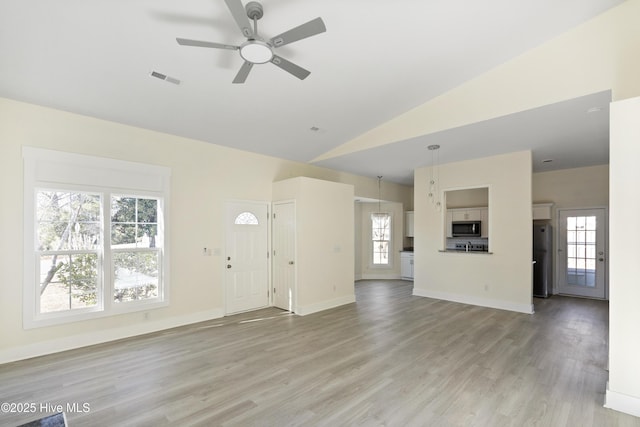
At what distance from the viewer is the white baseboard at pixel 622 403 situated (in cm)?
252

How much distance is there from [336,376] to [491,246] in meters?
4.43

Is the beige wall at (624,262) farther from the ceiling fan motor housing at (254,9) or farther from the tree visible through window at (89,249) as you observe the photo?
the tree visible through window at (89,249)

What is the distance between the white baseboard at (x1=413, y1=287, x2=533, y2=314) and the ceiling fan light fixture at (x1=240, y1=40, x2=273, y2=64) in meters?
5.92

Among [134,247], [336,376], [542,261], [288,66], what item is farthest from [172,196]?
[542,261]

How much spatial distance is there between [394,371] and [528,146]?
4.55 meters

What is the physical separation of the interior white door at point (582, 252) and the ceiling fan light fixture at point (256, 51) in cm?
787

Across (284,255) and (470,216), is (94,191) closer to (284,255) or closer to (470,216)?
(284,255)

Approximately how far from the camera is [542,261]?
6.95m

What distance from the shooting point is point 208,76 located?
3549 mm

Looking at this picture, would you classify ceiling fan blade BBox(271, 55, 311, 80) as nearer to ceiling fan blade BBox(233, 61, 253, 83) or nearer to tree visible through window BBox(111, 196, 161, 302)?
ceiling fan blade BBox(233, 61, 253, 83)

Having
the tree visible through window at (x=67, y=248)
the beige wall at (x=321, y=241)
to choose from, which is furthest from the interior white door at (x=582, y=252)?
the tree visible through window at (x=67, y=248)

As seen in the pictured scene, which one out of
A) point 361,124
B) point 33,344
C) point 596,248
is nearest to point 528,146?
point 361,124

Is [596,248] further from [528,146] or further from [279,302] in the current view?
[279,302]

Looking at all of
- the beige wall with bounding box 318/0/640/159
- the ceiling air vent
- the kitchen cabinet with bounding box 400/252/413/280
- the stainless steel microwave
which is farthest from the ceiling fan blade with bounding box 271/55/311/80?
the kitchen cabinet with bounding box 400/252/413/280
